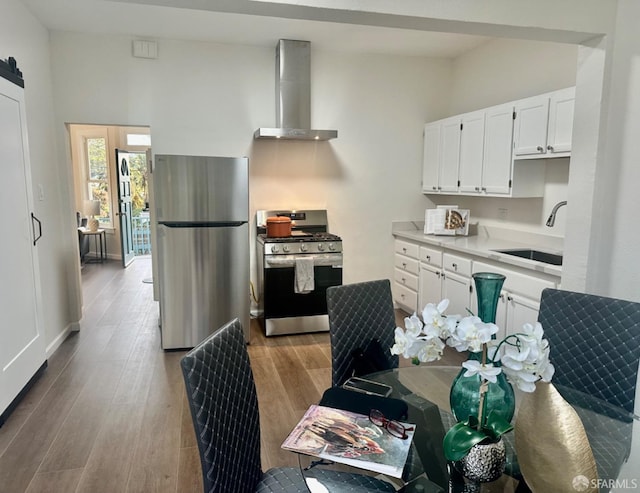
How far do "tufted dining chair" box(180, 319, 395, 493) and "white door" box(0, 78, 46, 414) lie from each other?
192 cm

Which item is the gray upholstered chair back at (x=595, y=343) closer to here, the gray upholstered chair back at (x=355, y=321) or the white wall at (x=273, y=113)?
the gray upholstered chair back at (x=355, y=321)

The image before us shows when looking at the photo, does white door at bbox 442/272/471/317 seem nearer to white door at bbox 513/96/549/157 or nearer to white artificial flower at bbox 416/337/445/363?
white door at bbox 513/96/549/157

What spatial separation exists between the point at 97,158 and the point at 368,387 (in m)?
7.64

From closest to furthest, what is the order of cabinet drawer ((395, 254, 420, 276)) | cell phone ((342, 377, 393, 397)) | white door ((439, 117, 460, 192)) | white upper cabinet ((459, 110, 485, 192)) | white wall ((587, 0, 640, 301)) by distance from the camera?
cell phone ((342, 377, 393, 397)) → white wall ((587, 0, 640, 301)) → white upper cabinet ((459, 110, 485, 192)) → white door ((439, 117, 460, 192)) → cabinet drawer ((395, 254, 420, 276))

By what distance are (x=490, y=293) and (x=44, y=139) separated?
377cm

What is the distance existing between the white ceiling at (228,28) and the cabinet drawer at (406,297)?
249 cm

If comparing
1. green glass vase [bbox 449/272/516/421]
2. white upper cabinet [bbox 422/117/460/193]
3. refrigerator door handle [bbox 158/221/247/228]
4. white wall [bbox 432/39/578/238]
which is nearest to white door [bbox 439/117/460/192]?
white upper cabinet [bbox 422/117/460/193]

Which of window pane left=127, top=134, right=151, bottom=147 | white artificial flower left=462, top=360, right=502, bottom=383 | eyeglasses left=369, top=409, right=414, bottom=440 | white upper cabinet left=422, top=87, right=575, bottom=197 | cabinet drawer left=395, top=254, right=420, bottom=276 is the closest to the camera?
white artificial flower left=462, top=360, right=502, bottom=383

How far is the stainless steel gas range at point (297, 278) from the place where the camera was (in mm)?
4027

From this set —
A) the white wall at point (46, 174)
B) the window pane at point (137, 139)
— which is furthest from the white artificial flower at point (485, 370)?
the window pane at point (137, 139)

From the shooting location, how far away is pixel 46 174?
3.62 m

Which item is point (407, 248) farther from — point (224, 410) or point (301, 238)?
point (224, 410)

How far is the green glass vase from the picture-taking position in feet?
3.96

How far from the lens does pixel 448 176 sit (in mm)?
4465
